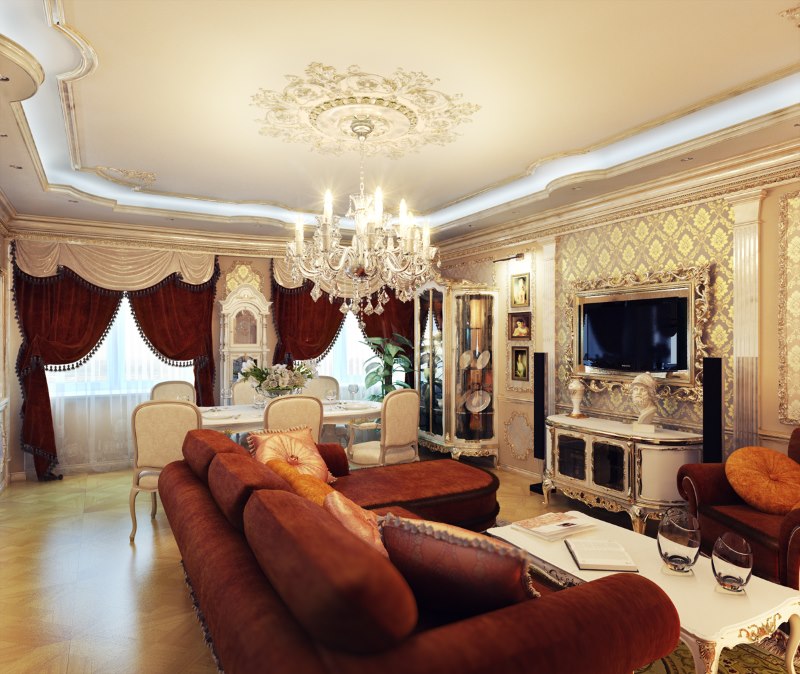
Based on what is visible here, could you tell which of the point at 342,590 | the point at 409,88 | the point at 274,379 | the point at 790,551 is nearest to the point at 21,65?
the point at 409,88

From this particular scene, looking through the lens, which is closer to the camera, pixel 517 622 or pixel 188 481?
pixel 517 622

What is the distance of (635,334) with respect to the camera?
4.23m

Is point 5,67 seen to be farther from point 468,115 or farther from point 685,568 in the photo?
point 685,568

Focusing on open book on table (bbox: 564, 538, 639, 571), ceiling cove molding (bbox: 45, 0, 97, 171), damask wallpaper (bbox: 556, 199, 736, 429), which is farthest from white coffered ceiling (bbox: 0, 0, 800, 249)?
open book on table (bbox: 564, 538, 639, 571)

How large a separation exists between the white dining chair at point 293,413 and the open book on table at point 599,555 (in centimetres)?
216

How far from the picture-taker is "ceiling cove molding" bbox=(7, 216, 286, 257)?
5.27 metres

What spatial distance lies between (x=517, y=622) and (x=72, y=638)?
231 centimetres

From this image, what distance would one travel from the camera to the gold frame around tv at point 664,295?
384 centimetres

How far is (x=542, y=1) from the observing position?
2117 mm

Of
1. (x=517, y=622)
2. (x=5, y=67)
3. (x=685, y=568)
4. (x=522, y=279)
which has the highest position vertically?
(x=5, y=67)

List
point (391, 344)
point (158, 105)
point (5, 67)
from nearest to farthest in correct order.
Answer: point (5, 67), point (158, 105), point (391, 344)

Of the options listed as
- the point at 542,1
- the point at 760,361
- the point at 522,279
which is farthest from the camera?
the point at 522,279

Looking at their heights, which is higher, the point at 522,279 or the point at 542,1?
the point at 542,1

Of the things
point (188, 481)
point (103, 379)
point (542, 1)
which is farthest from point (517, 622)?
point (103, 379)
